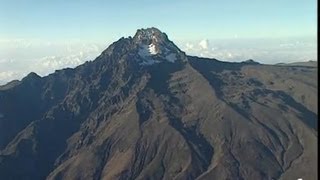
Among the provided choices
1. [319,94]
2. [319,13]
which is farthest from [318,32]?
[319,94]

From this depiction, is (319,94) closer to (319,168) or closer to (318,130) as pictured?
(318,130)

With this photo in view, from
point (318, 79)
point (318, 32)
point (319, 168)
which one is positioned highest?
point (318, 32)

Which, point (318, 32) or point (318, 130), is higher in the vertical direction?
point (318, 32)

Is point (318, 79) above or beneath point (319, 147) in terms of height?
above

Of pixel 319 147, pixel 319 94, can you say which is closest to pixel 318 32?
pixel 319 94

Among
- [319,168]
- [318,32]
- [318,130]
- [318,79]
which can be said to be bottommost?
[319,168]

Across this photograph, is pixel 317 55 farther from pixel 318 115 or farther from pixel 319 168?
pixel 319 168

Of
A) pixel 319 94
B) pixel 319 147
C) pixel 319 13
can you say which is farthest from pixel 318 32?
pixel 319 147
